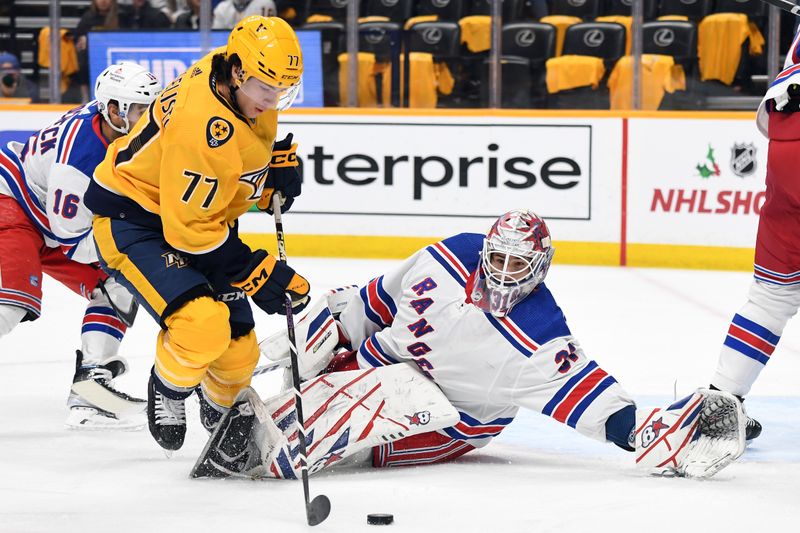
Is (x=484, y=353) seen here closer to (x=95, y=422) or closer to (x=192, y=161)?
(x=192, y=161)

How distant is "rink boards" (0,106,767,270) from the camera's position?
7070 mm

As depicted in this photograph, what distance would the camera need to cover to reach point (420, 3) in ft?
25.9

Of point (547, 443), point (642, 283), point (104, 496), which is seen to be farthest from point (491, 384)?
point (642, 283)

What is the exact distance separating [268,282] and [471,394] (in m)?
0.58

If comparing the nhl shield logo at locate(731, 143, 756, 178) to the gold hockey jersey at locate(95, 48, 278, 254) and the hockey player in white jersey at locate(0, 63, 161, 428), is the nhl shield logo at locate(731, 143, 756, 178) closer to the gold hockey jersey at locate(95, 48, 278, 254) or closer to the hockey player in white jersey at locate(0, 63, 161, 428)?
the hockey player in white jersey at locate(0, 63, 161, 428)

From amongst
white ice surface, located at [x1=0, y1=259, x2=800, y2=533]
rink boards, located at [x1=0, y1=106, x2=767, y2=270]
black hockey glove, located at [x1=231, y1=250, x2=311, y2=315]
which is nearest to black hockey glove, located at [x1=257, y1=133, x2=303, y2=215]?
black hockey glove, located at [x1=231, y1=250, x2=311, y2=315]

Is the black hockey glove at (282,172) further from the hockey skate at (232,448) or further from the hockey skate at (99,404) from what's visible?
the hockey skate at (99,404)

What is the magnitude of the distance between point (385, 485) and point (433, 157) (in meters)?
4.54

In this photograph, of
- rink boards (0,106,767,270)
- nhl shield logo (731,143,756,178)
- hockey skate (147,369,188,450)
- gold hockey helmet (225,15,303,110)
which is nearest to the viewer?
gold hockey helmet (225,15,303,110)

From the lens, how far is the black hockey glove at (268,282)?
3.19m

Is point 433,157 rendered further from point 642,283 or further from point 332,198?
point 642,283

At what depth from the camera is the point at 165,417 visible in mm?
3291

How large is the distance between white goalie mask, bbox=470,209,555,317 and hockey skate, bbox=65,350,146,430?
51.0 inches

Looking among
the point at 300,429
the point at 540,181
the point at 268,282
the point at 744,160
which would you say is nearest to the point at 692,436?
the point at 300,429
